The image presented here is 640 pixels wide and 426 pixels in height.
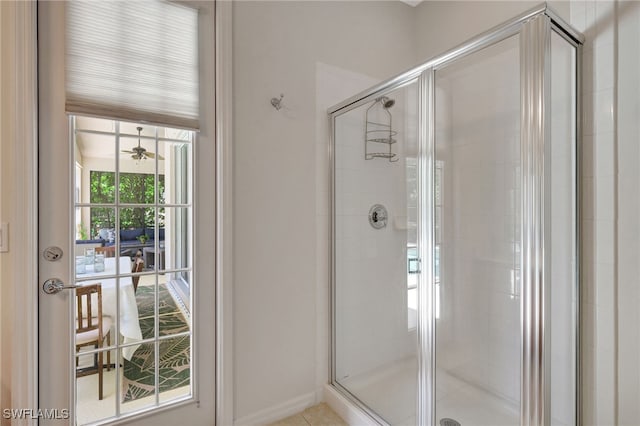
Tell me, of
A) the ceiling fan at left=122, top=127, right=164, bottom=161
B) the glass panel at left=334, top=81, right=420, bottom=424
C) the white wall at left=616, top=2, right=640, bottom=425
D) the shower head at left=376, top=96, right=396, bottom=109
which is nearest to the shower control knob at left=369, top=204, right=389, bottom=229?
the glass panel at left=334, top=81, right=420, bottom=424

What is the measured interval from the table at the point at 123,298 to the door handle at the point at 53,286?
70mm

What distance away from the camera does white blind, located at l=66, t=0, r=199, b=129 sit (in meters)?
1.38

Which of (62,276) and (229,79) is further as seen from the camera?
(229,79)

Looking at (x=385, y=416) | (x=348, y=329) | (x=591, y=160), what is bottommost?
(x=385, y=416)

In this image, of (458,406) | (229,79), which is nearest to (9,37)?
(229,79)

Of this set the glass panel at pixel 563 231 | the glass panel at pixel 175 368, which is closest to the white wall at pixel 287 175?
the glass panel at pixel 175 368

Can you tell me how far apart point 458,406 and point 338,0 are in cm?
256

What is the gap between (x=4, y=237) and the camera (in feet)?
4.16

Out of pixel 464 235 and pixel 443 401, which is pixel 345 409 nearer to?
pixel 443 401

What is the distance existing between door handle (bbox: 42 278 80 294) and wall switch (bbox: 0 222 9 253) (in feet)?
0.65

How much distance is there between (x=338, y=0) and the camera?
2104 millimetres

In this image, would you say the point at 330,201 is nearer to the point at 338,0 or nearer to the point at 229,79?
the point at 229,79

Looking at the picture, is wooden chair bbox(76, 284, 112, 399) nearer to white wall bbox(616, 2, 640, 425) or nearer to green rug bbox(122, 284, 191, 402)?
green rug bbox(122, 284, 191, 402)

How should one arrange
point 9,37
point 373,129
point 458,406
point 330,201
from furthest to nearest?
point 330,201
point 373,129
point 458,406
point 9,37
